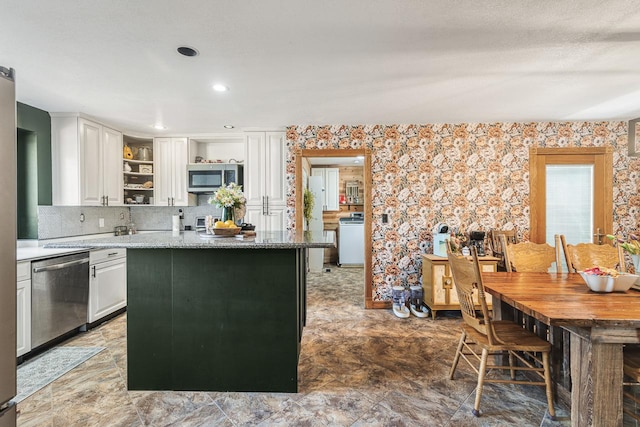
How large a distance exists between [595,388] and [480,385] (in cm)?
59

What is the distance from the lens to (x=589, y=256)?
2.55m

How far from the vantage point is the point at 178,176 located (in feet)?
14.6

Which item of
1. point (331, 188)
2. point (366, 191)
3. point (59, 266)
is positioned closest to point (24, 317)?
point (59, 266)

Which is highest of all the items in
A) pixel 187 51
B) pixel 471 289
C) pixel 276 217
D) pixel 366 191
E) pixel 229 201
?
pixel 187 51

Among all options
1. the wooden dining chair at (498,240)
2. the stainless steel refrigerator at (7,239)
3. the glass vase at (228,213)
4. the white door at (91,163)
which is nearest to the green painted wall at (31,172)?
the white door at (91,163)

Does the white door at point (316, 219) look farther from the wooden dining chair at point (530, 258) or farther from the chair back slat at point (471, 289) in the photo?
the chair back slat at point (471, 289)

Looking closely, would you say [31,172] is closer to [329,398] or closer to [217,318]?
[217,318]

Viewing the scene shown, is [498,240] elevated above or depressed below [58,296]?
above

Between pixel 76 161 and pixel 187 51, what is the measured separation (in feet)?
7.99

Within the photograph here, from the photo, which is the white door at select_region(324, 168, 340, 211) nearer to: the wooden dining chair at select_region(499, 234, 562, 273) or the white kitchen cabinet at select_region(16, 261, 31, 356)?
the wooden dining chair at select_region(499, 234, 562, 273)

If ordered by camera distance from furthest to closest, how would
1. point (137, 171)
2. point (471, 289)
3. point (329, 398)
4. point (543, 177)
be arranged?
point (137, 171)
point (543, 177)
point (329, 398)
point (471, 289)

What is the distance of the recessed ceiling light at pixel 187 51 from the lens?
7.01 ft

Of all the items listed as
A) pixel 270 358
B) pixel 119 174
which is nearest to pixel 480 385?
pixel 270 358

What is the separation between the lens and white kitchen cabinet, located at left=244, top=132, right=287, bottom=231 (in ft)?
13.9
